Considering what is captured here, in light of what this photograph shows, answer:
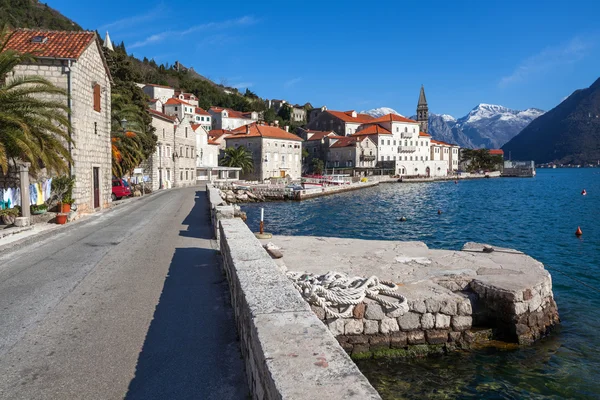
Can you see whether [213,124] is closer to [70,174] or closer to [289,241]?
[70,174]

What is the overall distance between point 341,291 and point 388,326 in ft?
3.81

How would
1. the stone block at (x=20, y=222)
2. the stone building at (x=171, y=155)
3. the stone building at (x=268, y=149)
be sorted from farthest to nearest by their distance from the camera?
the stone building at (x=268, y=149) → the stone building at (x=171, y=155) → the stone block at (x=20, y=222)

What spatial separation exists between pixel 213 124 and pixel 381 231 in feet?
295

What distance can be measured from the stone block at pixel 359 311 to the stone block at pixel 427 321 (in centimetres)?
122

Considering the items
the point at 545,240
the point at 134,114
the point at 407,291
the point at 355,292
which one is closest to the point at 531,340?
the point at 407,291

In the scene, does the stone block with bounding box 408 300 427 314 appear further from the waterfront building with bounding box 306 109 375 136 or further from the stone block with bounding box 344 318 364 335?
the waterfront building with bounding box 306 109 375 136

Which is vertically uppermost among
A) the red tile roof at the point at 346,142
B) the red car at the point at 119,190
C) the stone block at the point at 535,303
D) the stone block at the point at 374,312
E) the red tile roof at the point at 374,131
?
the red tile roof at the point at 374,131

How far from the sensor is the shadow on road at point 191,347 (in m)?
4.12

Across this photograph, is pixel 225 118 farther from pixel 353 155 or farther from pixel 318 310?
pixel 318 310

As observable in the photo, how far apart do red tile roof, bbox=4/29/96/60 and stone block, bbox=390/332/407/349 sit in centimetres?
1738

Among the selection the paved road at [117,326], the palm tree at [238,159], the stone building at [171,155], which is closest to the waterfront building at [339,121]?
the palm tree at [238,159]

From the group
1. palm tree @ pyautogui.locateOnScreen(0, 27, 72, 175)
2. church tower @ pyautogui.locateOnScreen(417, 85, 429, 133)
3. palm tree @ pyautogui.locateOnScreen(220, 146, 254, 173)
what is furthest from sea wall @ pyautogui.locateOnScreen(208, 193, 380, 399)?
church tower @ pyautogui.locateOnScreen(417, 85, 429, 133)

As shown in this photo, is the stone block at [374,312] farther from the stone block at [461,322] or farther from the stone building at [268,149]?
the stone building at [268,149]

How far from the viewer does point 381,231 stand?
2667cm
